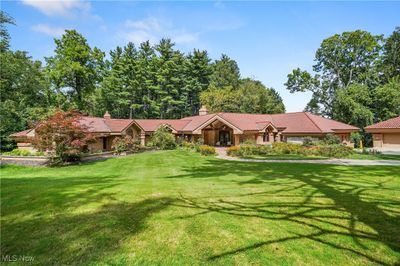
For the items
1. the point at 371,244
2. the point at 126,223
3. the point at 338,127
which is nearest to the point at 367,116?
the point at 338,127

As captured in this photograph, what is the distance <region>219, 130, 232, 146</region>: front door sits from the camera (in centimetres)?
3706

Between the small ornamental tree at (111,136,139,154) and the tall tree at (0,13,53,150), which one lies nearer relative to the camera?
the tall tree at (0,13,53,150)

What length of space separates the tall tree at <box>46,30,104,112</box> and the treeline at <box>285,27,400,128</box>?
36538mm

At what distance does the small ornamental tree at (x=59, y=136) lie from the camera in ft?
65.3

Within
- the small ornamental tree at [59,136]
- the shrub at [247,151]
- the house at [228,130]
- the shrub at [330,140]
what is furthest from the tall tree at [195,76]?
the small ornamental tree at [59,136]

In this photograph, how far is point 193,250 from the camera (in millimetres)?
4691

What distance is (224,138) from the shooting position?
37.7 metres

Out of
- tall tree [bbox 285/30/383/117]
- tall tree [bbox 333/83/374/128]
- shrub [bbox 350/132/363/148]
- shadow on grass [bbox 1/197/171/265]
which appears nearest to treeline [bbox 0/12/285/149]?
tall tree [bbox 285/30/383/117]

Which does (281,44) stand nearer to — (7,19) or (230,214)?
(230,214)

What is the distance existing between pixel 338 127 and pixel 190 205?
3134cm

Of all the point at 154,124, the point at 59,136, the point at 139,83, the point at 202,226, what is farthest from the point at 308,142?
the point at 139,83

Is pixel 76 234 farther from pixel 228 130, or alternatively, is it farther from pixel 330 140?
A: pixel 228 130

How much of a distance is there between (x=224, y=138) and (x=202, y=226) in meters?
32.2

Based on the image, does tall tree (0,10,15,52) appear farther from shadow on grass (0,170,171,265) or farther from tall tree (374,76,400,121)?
tall tree (374,76,400,121)
